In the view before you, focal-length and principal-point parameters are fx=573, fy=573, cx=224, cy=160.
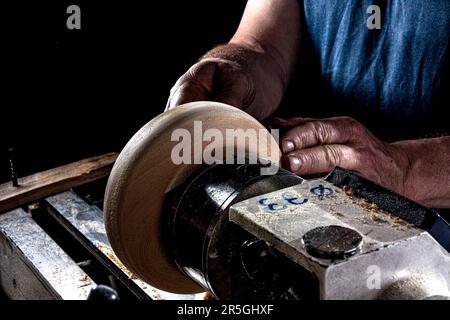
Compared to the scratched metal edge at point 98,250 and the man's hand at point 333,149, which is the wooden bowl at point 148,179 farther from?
the scratched metal edge at point 98,250

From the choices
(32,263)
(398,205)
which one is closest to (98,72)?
(32,263)

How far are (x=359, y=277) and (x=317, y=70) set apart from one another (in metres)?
1.41

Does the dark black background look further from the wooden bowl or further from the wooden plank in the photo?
the wooden bowl

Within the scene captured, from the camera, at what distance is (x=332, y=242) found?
2.30 ft

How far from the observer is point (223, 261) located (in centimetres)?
86

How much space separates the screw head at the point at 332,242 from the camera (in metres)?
0.69

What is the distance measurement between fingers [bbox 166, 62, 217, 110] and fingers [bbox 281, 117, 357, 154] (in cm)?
30

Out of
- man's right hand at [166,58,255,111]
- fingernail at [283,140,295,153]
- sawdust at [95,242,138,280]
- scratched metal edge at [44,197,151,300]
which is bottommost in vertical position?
scratched metal edge at [44,197,151,300]

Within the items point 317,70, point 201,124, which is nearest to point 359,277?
point 201,124

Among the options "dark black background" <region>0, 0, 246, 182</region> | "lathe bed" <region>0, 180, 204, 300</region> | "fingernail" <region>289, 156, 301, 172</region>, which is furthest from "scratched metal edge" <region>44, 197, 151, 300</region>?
"dark black background" <region>0, 0, 246, 182</region>

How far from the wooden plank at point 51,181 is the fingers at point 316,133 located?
982 millimetres

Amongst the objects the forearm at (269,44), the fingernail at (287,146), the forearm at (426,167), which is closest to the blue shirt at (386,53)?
the forearm at (269,44)

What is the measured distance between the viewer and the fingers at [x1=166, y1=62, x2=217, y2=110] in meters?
1.37

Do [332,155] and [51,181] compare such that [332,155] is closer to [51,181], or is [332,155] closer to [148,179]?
[148,179]
